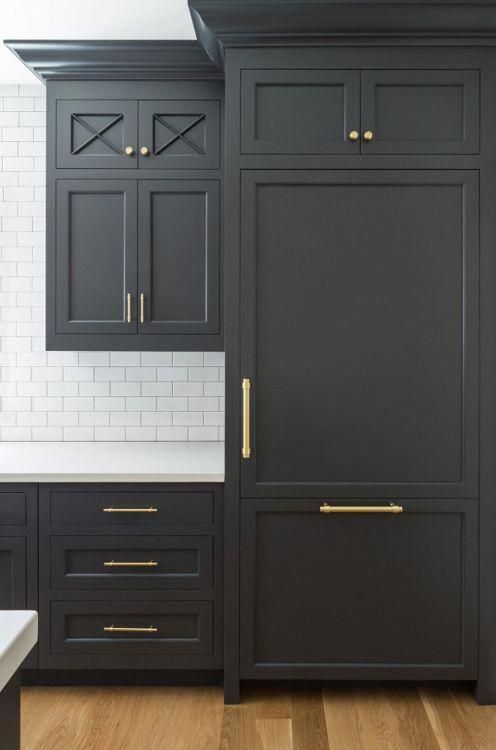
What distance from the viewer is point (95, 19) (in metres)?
2.59

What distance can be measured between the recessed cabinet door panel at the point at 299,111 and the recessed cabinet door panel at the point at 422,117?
8cm

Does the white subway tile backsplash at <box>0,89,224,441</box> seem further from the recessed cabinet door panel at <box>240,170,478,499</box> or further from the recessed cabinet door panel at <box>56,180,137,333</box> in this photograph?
the recessed cabinet door panel at <box>240,170,478,499</box>

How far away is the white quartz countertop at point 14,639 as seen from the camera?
2.90 feet

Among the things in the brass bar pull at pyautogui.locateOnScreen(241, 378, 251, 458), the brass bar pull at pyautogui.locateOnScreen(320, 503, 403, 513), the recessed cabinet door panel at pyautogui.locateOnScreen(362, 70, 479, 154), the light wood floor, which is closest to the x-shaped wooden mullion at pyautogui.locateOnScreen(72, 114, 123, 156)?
the recessed cabinet door panel at pyautogui.locateOnScreen(362, 70, 479, 154)

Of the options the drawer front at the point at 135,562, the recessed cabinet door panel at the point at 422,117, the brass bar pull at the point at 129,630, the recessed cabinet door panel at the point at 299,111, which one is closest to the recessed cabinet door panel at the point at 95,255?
the recessed cabinet door panel at the point at 299,111

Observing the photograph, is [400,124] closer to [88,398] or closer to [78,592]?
[88,398]

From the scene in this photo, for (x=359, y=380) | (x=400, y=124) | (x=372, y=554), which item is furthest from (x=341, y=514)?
(x=400, y=124)

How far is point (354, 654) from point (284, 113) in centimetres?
204

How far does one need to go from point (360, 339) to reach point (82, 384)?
151cm

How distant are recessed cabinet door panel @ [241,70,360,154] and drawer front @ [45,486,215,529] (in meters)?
1.33

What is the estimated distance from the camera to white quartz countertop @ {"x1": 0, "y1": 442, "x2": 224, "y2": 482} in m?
2.53

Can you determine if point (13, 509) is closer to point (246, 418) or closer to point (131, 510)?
point (131, 510)

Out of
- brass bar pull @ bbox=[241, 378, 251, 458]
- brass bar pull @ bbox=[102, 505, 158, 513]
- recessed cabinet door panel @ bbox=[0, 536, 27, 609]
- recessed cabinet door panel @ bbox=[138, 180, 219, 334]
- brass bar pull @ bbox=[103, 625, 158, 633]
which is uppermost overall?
recessed cabinet door panel @ bbox=[138, 180, 219, 334]

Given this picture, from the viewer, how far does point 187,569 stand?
2.56 meters
